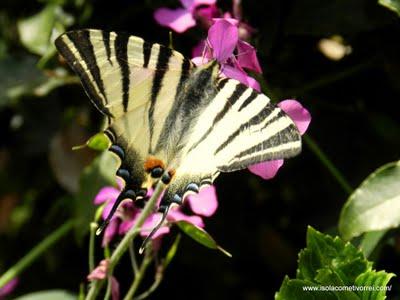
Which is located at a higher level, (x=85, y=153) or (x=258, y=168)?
(x=258, y=168)

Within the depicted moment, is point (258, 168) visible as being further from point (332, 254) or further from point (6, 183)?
point (6, 183)

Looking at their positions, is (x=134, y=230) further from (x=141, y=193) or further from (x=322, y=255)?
(x=322, y=255)

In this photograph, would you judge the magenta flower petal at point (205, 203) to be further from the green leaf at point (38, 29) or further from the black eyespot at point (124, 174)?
the green leaf at point (38, 29)

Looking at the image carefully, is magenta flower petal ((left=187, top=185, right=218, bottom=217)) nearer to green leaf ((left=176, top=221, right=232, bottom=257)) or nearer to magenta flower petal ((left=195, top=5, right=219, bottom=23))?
green leaf ((left=176, top=221, right=232, bottom=257))

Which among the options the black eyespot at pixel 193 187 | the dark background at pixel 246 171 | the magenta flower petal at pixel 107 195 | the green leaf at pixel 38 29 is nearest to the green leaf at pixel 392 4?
the dark background at pixel 246 171

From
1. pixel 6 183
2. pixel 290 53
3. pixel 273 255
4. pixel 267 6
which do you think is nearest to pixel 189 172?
pixel 267 6
